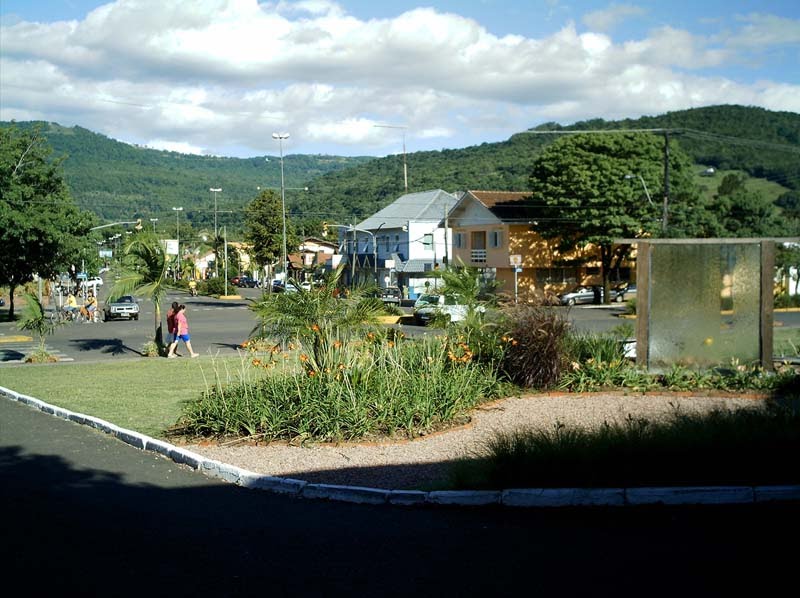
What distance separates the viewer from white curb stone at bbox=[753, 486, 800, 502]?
7.15 meters

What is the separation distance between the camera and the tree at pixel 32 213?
4097cm

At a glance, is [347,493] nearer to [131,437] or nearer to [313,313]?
[131,437]

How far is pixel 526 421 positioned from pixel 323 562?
18.6 feet

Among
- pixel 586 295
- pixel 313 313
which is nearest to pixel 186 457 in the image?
pixel 313 313

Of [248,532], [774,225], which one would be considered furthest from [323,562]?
[774,225]

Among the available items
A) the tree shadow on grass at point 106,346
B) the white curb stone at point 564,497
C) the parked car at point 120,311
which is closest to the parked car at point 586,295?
the parked car at point 120,311

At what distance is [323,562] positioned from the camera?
6.07 m

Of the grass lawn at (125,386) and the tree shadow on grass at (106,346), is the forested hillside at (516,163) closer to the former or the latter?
the tree shadow on grass at (106,346)

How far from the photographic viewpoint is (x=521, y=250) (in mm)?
59750

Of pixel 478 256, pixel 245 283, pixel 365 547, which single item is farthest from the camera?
pixel 245 283

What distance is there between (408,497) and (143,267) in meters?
19.1

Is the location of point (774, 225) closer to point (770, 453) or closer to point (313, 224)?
point (770, 453)

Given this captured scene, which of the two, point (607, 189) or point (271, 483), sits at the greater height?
point (607, 189)

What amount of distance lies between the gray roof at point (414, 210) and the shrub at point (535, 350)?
57.1 meters
